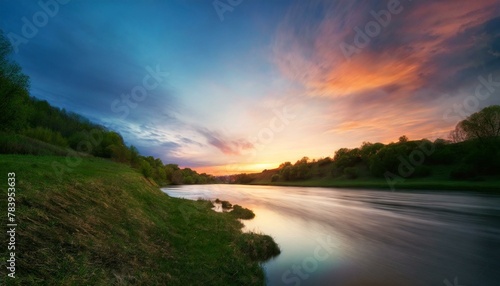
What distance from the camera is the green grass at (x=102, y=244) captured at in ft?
21.6

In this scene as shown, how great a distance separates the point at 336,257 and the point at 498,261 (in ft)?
32.8

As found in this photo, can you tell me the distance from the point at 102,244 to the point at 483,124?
11339 centimetres

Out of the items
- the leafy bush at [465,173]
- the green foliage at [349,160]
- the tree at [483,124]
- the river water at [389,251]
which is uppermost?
the tree at [483,124]

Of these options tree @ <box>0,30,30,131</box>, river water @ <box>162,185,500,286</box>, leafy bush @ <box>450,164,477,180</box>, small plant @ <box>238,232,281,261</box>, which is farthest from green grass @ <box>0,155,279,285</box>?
leafy bush @ <box>450,164,477,180</box>

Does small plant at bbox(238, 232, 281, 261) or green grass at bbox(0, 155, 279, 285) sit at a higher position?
green grass at bbox(0, 155, 279, 285)

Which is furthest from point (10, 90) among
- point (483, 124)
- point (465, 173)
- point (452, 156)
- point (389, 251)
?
point (452, 156)

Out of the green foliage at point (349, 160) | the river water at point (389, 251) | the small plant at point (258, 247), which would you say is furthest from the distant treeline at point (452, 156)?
the small plant at point (258, 247)

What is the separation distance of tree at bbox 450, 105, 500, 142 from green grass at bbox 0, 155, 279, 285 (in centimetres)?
10288

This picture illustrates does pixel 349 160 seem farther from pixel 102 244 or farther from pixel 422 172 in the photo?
pixel 102 244

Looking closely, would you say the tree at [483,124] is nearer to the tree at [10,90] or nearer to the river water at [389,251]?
the river water at [389,251]

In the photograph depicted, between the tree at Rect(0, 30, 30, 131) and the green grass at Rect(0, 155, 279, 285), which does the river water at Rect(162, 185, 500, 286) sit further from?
the tree at Rect(0, 30, 30, 131)

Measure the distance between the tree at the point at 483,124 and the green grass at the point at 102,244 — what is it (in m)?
103

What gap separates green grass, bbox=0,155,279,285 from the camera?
659 centimetres

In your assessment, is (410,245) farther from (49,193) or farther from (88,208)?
(49,193)
